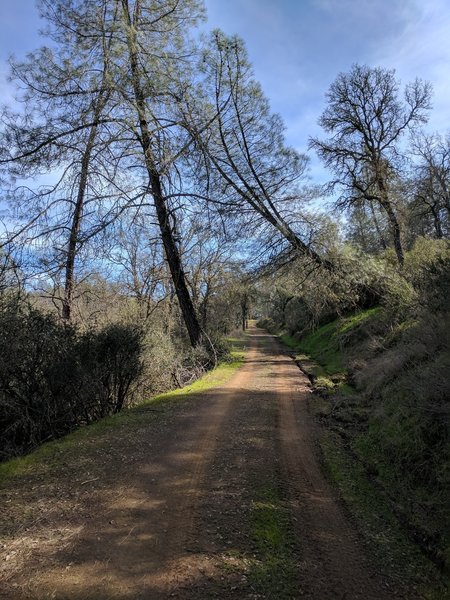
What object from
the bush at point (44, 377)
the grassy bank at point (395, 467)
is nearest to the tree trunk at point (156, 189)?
the bush at point (44, 377)

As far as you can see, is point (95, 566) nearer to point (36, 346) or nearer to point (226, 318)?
point (36, 346)

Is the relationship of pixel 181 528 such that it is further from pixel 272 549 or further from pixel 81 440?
pixel 81 440

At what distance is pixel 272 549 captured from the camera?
3.95 metres

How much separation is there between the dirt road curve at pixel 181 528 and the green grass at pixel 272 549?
0.17 ft

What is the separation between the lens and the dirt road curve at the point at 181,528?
11.1 feet

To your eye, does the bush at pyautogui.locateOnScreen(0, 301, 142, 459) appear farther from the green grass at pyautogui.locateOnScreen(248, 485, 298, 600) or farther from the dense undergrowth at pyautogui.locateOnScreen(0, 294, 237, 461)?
the green grass at pyautogui.locateOnScreen(248, 485, 298, 600)

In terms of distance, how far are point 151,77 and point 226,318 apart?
27.0 metres

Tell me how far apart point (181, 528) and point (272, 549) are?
0.98 m

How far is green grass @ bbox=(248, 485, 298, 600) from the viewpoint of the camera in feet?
11.2

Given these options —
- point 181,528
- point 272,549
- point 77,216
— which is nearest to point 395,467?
point 272,549

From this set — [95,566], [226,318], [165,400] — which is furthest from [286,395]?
[226,318]

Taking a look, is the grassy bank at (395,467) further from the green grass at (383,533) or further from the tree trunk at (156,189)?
the tree trunk at (156,189)

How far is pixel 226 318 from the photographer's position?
119 ft

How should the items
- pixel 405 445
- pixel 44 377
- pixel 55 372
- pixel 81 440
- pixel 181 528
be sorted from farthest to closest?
pixel 55 372
pixel 44 377
pixel 81 440
pixel 405 445
pixel 181 528
